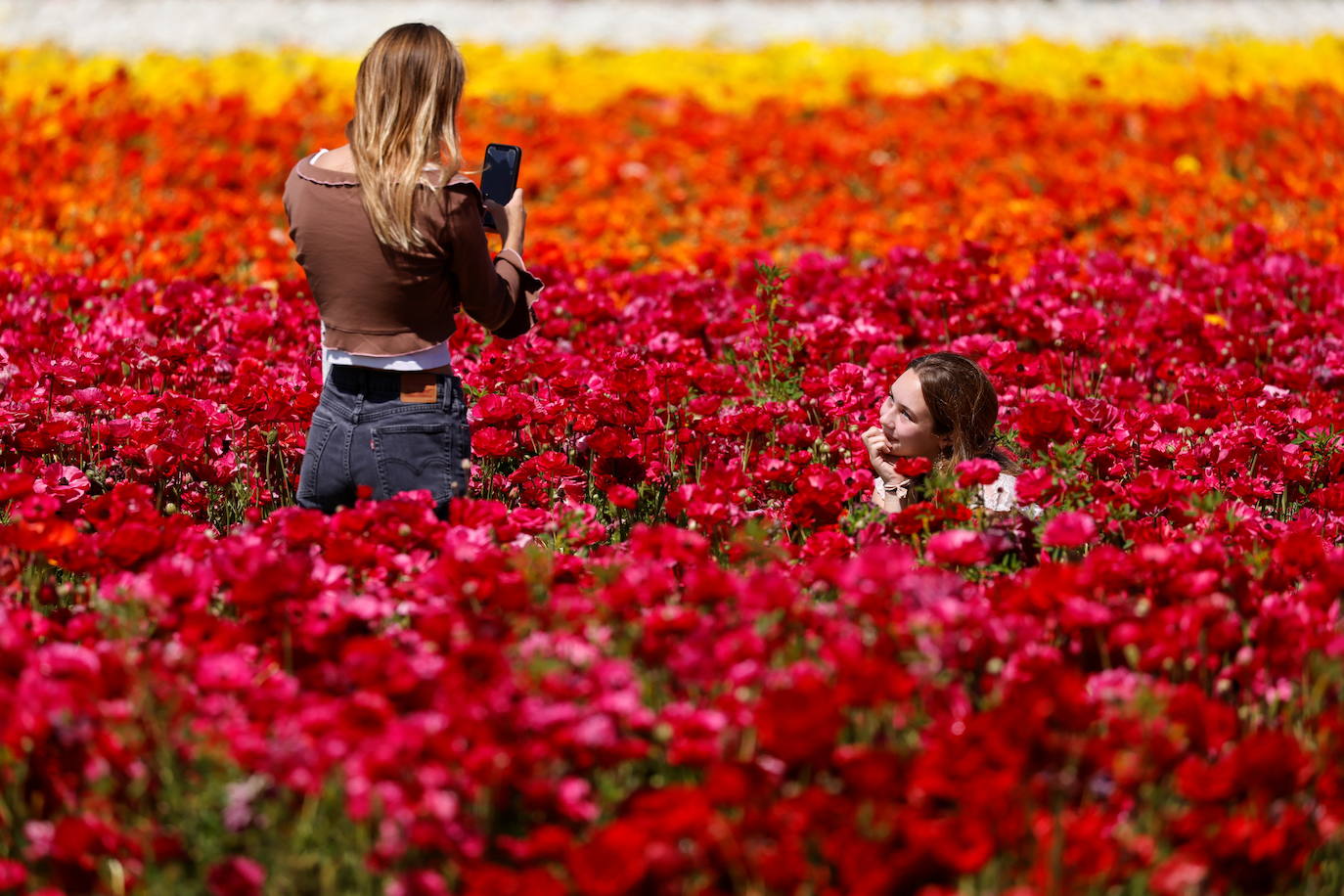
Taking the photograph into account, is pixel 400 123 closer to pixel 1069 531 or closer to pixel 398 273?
pixel 398 273

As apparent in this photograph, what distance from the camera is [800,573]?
2939 mm

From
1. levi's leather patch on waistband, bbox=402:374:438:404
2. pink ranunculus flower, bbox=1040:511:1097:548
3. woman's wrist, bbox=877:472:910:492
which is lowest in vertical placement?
woman's wrist, bbox=877:472:910:492

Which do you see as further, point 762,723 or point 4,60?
point 4,60

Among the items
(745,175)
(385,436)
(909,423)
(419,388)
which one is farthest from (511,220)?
(745,175)

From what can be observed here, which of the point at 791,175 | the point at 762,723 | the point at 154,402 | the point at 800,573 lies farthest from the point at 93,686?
the point at 791,175

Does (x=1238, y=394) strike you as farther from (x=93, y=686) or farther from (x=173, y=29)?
(x=173, y=29)

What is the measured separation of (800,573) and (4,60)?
10.7 m

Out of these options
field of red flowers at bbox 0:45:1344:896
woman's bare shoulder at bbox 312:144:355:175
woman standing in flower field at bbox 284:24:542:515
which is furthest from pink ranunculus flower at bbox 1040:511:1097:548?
woman's bare shoulder at bbox 312:144:355:175

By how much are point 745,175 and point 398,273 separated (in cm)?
607

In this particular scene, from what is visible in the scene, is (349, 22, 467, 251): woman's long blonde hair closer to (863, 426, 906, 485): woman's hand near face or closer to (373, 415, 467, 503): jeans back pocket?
(373, 415, 467, 503): jeans back pocket

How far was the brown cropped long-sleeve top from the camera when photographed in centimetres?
308

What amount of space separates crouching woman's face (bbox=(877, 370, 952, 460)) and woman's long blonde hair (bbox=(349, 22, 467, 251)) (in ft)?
4.69

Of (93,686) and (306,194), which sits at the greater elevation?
(306,194)

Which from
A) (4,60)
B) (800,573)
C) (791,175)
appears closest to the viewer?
(800,573)
